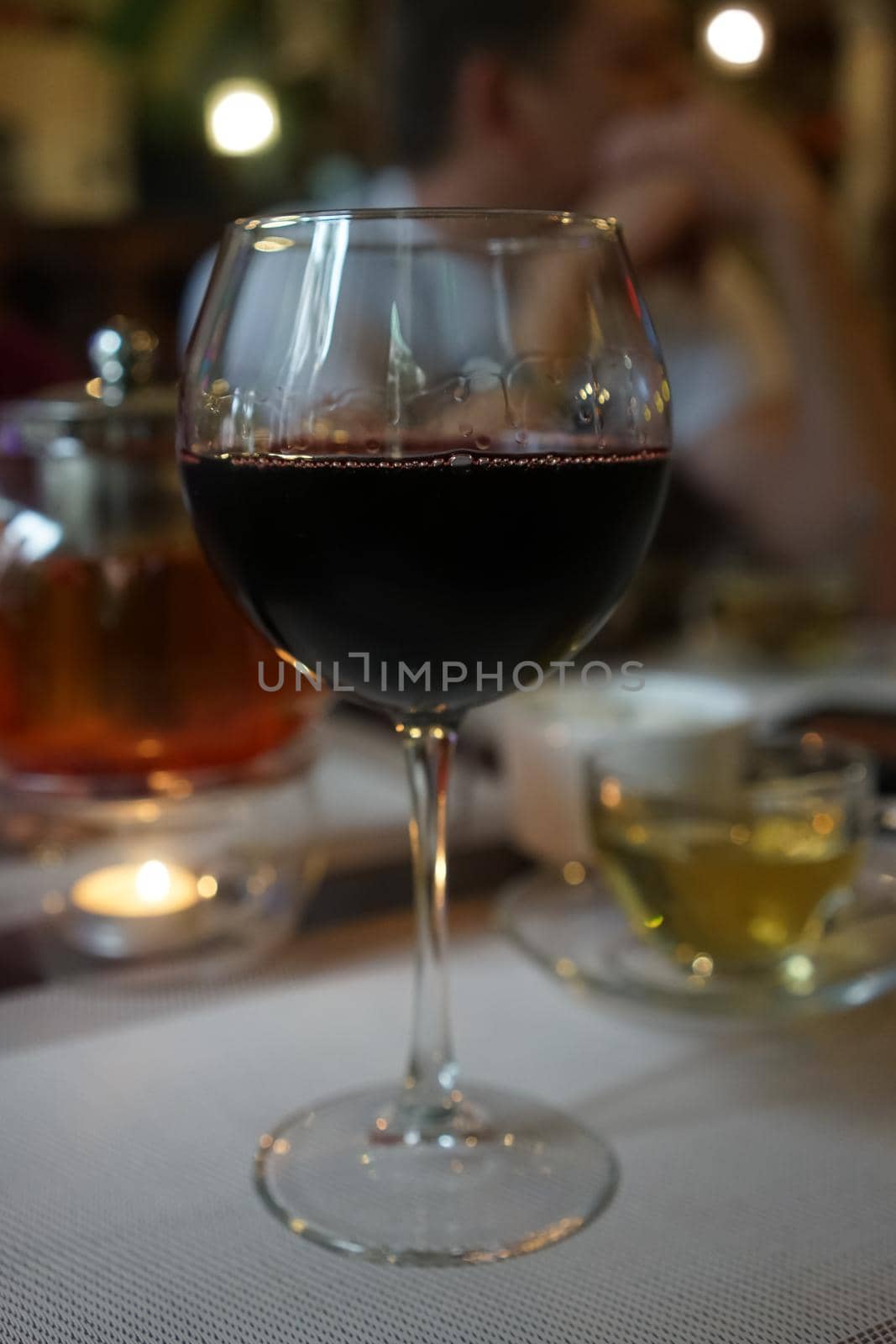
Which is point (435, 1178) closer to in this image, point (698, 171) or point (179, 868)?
point (179, 868)

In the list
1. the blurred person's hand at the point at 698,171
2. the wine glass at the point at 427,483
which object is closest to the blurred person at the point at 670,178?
the blurred person's hand at the point at 698,171

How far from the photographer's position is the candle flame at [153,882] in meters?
0.66

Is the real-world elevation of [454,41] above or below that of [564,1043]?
above

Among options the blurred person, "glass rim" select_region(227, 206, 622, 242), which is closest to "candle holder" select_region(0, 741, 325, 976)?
"glass rim" select_region(227, 206, 622, 242)

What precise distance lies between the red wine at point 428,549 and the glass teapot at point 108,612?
0.20 m

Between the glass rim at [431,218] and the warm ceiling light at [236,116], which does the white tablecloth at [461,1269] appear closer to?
the glass rim at [431,218]

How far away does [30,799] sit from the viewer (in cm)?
65

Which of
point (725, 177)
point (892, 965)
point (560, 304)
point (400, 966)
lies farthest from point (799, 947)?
point (725, 177)

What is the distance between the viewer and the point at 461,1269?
387 mm

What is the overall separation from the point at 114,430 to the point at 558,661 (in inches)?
11.1

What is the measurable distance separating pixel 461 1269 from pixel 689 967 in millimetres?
217

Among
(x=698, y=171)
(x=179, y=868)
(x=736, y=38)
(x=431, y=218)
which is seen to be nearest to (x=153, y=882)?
(x=179, y=868)

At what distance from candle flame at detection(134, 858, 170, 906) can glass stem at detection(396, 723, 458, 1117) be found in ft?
0.74

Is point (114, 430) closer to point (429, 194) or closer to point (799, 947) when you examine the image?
point (799, 947)
